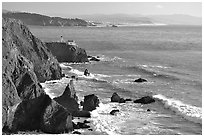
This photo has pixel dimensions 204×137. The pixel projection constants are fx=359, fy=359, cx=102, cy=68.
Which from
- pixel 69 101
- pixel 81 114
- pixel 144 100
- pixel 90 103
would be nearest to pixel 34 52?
pixel 69 101

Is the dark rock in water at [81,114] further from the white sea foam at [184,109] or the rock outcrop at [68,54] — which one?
the rock outcrop at [68,54]

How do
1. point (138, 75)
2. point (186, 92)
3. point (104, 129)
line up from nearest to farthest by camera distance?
point (104, 129) → point (186, 92) → point (138, 75)

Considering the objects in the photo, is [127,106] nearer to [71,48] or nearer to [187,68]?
[187,68]

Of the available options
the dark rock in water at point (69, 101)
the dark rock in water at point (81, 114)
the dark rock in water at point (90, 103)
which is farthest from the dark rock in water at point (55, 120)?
the dark rock in water at point (90, 103)

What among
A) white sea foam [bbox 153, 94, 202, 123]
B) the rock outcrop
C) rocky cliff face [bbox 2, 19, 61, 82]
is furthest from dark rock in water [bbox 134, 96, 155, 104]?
the rock outcrop

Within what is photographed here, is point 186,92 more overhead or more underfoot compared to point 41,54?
more underfoot

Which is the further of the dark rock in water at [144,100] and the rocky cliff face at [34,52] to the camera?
the rocky cliff face at [34,52]

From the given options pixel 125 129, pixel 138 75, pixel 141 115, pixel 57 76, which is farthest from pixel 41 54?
pixel 125 129
